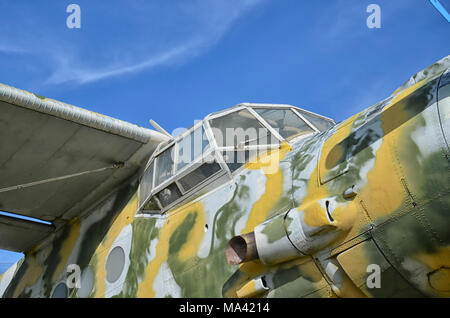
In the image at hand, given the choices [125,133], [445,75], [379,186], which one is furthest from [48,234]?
[445,75]

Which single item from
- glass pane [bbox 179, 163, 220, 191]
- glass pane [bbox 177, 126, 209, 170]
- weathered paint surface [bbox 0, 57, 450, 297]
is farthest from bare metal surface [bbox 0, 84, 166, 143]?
weathered paint surface [bbox 0, 57, 450, 297]

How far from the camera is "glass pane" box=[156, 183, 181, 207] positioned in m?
7.15

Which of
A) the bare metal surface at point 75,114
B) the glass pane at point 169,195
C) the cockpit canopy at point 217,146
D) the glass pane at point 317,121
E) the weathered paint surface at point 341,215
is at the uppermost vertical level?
the bare metal surface at point 75,114

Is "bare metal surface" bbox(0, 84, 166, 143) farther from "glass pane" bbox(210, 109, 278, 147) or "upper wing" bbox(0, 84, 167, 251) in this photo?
"glass pane" bbox(210, 109, 278, 147)

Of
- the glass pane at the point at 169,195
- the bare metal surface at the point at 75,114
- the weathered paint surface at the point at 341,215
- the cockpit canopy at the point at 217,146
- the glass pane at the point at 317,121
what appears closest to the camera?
the weathered paint surface at the point at 341,215

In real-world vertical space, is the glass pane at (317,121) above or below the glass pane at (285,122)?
above

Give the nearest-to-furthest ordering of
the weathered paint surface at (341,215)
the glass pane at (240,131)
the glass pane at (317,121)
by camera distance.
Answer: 1. the weathered paint surface at (341,215)
2. the glass pane at (240,131)
3. the glass pane at (317,121)

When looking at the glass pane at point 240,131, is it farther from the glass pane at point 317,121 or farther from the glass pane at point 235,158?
the glass pane at point 317,121

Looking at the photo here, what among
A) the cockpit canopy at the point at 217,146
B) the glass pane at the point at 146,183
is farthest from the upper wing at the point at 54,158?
the cockpit canopy at the point at 217,146

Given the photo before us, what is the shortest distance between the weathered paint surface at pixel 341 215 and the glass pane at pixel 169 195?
22 cm

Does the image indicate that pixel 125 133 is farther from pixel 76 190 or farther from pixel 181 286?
pixel 181 286

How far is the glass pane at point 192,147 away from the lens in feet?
22.8
